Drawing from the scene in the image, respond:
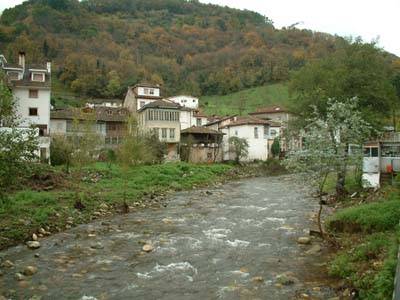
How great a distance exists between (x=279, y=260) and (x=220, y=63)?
388ft

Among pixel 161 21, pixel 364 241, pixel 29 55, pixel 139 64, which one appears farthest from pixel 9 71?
pixel 161 21

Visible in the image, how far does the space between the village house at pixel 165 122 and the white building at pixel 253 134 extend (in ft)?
31.6

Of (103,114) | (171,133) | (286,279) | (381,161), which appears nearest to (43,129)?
(103,114)

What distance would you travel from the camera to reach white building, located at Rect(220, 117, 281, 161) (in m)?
64.8

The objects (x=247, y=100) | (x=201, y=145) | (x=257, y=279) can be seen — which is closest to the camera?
(x=257, y=279)

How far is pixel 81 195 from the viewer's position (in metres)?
24.6

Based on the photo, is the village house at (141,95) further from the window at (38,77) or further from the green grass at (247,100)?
the green grass at (247,100)

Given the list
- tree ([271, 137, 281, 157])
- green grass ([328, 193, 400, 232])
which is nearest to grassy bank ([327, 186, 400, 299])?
green grass ([328, 193, 400, 232])

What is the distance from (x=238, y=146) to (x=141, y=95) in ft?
59.3

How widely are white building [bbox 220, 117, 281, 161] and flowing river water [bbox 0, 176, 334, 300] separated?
41.6m

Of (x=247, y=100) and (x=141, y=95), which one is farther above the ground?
(x=247, y=100)

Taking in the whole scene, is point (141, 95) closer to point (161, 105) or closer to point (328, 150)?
point (161, 105)

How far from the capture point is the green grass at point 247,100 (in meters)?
92.7

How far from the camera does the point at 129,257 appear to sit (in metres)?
14.6
